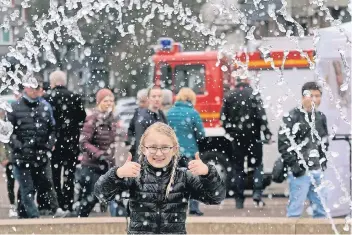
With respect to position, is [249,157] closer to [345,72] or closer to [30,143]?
[345,72]

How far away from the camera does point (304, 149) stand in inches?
409

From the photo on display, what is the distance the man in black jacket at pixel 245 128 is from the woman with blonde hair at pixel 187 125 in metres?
1.29

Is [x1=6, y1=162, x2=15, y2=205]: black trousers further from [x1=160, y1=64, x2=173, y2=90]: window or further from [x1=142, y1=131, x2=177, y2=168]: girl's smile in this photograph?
[x1=142, y1=131, x2=177, y2=168]: girl's smile

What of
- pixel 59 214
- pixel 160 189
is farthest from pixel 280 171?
pixel 160 189

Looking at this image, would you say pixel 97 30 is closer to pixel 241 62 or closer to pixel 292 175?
pixel 241 62

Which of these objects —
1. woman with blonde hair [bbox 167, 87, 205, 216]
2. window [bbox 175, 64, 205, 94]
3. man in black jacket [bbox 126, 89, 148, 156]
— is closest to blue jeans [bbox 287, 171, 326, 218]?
man in black jacket [bbox 126, 89, 148, 156]

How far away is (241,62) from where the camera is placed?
51.5ft

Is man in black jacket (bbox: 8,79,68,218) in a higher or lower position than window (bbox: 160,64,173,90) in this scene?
lower

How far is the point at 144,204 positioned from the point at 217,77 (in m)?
9.71

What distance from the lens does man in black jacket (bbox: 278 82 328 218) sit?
10.4 m

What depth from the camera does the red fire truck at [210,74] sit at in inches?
597

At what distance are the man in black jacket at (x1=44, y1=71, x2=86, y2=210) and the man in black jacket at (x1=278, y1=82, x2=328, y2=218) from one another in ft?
9.27

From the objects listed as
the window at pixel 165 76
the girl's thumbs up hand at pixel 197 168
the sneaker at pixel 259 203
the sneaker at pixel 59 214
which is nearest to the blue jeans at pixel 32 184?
the sneaker at pixel 59 214

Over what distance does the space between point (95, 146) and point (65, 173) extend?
1.28m
